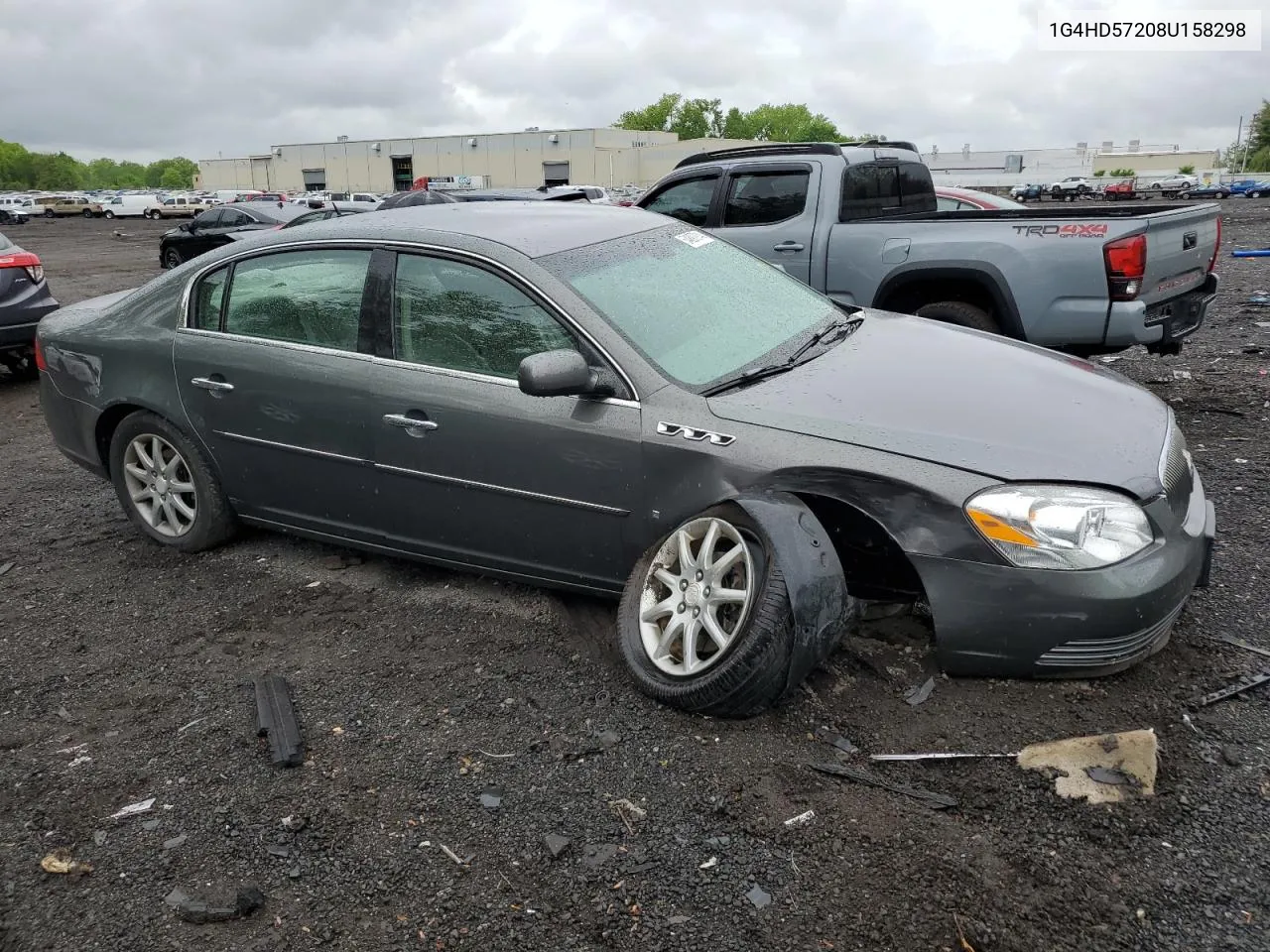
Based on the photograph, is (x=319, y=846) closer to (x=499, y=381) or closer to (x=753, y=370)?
(x=499, y=381)

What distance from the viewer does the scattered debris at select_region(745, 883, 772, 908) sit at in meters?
2.48

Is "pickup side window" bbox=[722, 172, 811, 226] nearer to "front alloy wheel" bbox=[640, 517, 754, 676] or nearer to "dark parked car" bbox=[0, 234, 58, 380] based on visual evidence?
"front alloy wheel" bbox=[640, 517, 754, 676]

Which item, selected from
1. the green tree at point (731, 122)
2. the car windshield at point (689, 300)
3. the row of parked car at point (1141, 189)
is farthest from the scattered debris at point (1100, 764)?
the green tree at point (731, 122)

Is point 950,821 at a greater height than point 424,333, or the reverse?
point 424,333

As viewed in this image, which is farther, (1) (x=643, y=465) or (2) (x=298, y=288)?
(2) (x=298, y=288)

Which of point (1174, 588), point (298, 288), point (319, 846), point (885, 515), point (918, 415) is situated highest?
point (298, 288)

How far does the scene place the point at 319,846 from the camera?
279cm

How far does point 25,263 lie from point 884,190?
24.7 ft

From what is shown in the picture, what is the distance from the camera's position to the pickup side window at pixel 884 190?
771 centimetres

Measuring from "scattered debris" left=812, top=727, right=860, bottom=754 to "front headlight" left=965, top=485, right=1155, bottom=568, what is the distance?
0.75 m

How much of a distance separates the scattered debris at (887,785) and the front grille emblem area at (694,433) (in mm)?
1081

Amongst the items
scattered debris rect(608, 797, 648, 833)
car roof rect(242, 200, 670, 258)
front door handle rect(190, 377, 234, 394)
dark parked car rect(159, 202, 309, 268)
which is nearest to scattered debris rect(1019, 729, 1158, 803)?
scattered debris rect(608, 797, 648, 833)

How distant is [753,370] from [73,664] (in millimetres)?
2875

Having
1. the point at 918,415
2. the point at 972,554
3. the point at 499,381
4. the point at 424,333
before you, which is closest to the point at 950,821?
the point at 972,554
